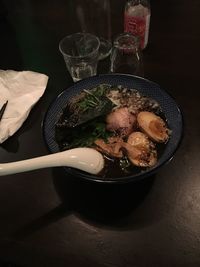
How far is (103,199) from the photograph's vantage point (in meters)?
0.69

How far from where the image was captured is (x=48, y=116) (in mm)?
745

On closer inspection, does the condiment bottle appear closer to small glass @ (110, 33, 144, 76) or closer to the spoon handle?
small glass @ (110, 33, 144, 76)

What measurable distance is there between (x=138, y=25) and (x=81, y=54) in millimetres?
198

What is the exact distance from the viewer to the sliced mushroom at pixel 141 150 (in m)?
0.66

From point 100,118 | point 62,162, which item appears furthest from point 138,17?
point 62,162

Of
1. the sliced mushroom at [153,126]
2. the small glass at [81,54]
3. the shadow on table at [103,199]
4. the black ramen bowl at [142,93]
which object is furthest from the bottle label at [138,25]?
the shadow on table at [103,199]

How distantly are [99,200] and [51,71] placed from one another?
505mm

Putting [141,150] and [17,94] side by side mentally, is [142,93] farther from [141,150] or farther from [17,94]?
[17,94]

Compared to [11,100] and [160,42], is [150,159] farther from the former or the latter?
[160,42]

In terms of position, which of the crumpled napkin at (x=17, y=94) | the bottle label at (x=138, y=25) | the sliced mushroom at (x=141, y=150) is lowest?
the crumpled napkin at (x=17, y=94)

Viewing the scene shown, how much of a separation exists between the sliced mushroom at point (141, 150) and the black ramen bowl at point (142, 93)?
2cm

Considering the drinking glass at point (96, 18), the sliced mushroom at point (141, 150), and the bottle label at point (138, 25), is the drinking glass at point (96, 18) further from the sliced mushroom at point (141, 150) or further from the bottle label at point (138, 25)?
the sliced mushroom at point (141, 150)

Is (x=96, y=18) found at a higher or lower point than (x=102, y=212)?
higher

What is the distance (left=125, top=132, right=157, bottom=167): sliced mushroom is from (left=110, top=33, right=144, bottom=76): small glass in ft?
1.08
